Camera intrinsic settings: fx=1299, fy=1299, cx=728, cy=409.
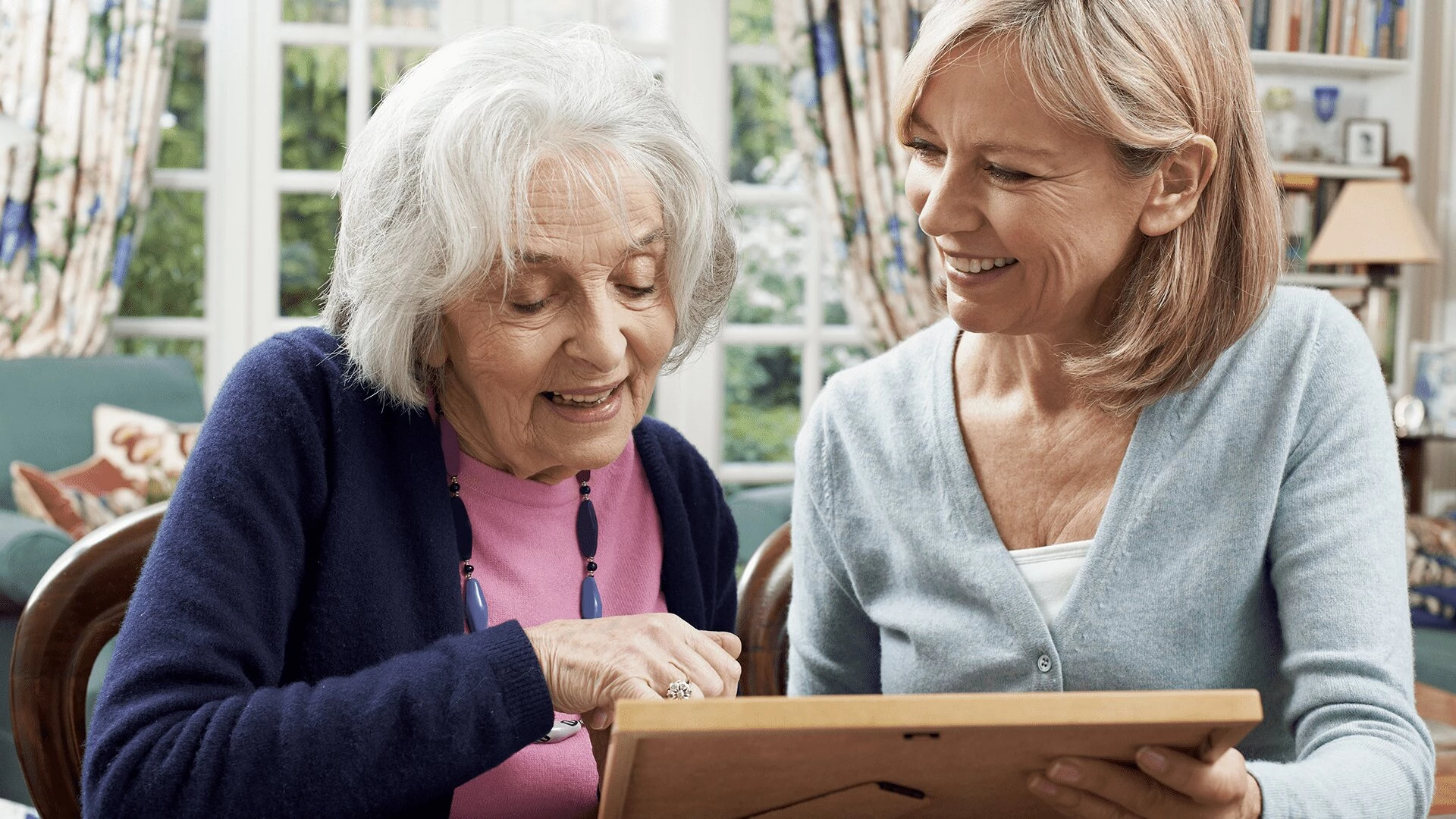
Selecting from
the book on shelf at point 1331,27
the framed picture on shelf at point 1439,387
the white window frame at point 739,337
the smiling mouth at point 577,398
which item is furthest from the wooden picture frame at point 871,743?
the book on shelf at point 1331,27

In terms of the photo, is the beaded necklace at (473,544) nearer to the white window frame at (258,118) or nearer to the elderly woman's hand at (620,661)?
the elderly woman's hand at (620,661)

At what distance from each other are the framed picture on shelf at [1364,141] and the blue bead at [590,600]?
4.54 metres

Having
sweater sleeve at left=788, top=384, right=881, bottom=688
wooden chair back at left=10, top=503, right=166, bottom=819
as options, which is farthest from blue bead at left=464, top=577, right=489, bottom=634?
sweater sleeve at left=788, top=384, right=881, bottom=688

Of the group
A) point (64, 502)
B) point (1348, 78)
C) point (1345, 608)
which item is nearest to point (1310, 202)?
point (1348, 78)

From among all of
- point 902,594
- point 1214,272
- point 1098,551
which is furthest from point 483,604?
point 1214,272

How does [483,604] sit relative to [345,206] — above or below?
below

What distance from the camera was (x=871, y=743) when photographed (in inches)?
29.1

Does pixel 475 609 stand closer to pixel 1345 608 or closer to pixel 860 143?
pixel 1345 608

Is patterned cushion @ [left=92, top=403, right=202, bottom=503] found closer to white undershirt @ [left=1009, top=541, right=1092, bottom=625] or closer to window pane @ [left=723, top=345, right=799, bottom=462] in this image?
window pane @ [left=723, top=345, right=799, bottom=462]

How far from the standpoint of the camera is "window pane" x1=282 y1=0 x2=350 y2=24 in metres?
4.36

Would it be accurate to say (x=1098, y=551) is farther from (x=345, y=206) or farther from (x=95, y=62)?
(x=95, y=62)

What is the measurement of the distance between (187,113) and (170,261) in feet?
1.65

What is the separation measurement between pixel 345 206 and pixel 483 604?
0.36m

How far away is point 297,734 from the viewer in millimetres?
897
